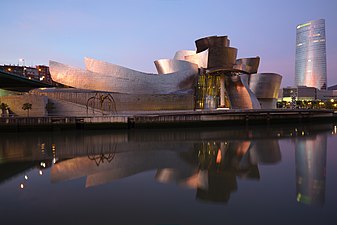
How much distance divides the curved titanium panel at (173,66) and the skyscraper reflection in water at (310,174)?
58.1 feet

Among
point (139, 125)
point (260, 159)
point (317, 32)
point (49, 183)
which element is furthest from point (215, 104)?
point (317, 32)

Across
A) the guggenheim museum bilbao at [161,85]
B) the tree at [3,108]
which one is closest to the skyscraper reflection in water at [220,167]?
the guggenheim museum bilbao at [161,85]

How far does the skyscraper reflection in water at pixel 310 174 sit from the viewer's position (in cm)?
522

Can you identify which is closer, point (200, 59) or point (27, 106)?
point (27, 106)

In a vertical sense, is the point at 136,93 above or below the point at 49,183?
above

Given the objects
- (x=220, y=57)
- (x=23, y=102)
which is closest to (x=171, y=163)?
(x=23, y=102)

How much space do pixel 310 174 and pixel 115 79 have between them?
1958 cm

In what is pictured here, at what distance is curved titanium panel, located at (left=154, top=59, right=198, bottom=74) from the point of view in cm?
2745

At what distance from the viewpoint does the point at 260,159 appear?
29.9ft

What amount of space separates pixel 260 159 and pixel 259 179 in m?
2.68

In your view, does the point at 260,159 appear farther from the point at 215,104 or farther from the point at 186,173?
the point at 215,104

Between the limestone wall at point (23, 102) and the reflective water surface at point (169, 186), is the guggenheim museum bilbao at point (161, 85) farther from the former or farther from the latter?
the reflective water surface at point (169, 186)

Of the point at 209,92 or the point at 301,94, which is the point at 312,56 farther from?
the point at 209,92

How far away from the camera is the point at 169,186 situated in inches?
240
